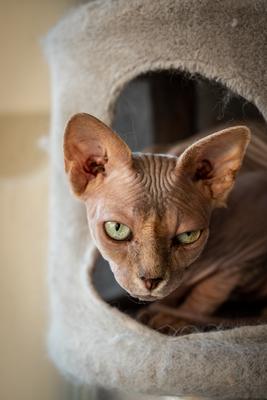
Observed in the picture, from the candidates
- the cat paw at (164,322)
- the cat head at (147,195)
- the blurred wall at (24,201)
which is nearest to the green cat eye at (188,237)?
the cat head at (147,195)

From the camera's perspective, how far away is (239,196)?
3.87 ft

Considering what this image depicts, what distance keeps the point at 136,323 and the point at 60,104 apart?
16.3 inches

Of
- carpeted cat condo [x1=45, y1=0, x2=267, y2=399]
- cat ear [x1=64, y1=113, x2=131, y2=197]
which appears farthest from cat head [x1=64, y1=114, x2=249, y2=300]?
carpeted cat condo [x1=45, y1=0, x2=267, y2=399]

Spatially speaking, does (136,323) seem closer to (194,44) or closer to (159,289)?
(159,289)

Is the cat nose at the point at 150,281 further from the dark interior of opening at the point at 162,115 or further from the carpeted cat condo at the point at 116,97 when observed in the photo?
the dark interior of opening at the point at 162,115

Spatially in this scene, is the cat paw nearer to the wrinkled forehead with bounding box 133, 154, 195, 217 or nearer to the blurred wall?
the wrinkled forehead with bounding box 133, 154, 195, 217

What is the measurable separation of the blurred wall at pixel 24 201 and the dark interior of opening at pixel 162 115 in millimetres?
236

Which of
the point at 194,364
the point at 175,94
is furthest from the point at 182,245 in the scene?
the point at 175,94

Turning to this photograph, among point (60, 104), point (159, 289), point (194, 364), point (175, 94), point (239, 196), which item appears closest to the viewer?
point (159, 289)

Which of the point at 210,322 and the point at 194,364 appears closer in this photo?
the point at 194,364

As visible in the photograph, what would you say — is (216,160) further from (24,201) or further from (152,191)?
(24,201)

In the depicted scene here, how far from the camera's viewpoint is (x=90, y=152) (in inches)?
31.3

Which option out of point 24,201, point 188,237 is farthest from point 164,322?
point 24,201

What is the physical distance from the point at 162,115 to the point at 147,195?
75 centimetres
